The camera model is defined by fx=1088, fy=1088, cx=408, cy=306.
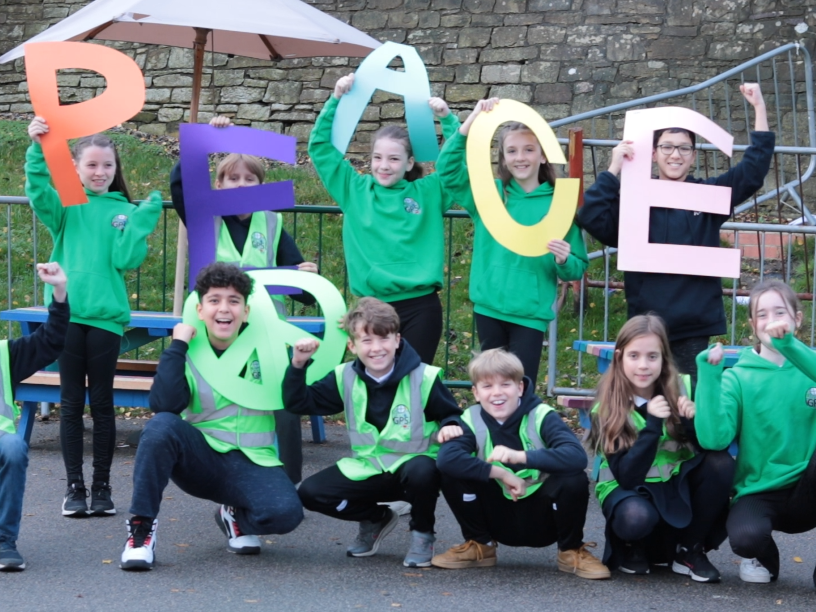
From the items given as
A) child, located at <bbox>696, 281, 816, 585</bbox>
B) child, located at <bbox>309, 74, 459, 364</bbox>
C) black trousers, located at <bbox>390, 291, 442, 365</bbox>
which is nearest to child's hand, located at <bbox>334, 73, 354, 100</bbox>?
child, located at <bbox>309, 74, 459, 364</bbox>

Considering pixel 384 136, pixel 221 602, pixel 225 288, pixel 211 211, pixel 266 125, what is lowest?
pixel 221 602

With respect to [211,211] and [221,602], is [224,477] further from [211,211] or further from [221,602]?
[211,211]

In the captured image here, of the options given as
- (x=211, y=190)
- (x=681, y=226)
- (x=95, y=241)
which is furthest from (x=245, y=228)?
(x=681, y=226)

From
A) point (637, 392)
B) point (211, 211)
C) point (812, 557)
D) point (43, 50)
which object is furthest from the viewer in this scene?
point (211, 211)

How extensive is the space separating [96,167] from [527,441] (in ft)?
7.33

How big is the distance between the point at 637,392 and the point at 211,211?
2138 millimetres

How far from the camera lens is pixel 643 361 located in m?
3.90

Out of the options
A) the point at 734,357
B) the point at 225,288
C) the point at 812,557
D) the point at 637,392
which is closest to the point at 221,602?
the point at 225,288

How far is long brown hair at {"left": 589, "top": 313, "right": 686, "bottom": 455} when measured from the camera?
3857 millimetres

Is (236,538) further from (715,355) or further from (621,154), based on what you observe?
(621,154)

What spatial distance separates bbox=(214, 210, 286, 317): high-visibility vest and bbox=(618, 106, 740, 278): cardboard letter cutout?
161 cm

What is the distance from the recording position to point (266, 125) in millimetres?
11906

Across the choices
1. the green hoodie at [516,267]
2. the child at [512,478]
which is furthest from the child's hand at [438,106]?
the child at [512,478]

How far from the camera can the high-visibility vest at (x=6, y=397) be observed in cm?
396
